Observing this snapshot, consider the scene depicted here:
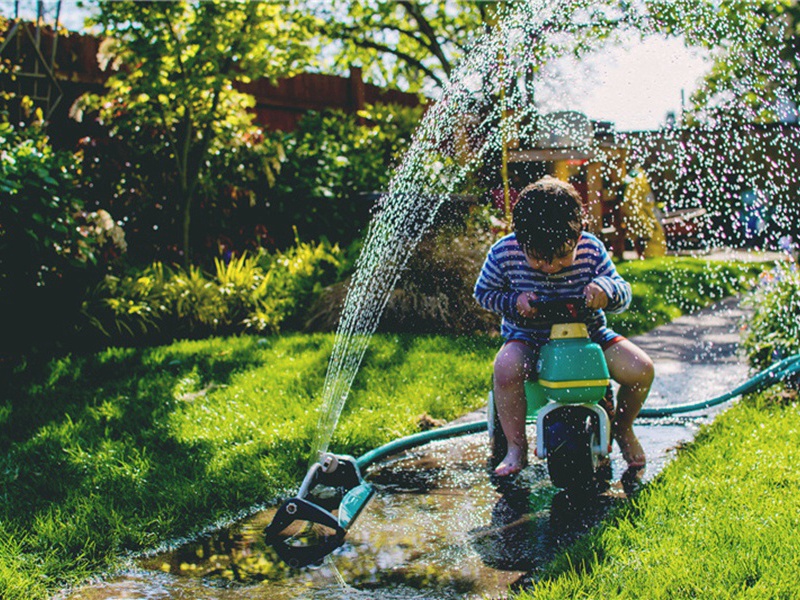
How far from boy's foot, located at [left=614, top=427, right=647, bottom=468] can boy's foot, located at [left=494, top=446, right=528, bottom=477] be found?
15.3 inches

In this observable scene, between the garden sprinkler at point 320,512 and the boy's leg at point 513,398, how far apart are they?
1.55 feet

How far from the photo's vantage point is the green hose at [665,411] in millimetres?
3133

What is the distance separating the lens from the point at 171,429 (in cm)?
335

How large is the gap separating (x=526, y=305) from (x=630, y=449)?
674 mm

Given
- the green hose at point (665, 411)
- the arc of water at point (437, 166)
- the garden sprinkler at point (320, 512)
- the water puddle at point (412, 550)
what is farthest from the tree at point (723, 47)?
the garden sprinkler at point (320, 512)

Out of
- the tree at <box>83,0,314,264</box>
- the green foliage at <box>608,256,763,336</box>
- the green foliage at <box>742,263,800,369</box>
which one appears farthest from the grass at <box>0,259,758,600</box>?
the tree at <box>83,0,314,264</box>

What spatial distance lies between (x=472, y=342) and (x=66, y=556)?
11.0ft

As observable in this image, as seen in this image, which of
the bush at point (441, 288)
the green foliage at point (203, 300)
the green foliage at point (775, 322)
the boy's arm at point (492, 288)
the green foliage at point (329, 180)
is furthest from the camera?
the green foliage at point (329, 180)

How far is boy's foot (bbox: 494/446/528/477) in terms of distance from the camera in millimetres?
2611

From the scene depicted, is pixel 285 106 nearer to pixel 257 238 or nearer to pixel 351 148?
pixel 351 148

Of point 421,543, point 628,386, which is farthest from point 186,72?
point 421,543

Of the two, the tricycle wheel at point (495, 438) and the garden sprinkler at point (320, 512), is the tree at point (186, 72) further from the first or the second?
the garden sprinkler at point (320, 512)

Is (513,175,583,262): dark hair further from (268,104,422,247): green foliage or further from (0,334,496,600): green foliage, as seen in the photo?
(268,104,422,247): green foliage

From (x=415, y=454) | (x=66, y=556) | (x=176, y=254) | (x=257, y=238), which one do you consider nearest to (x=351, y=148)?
(x=257, y=238)
